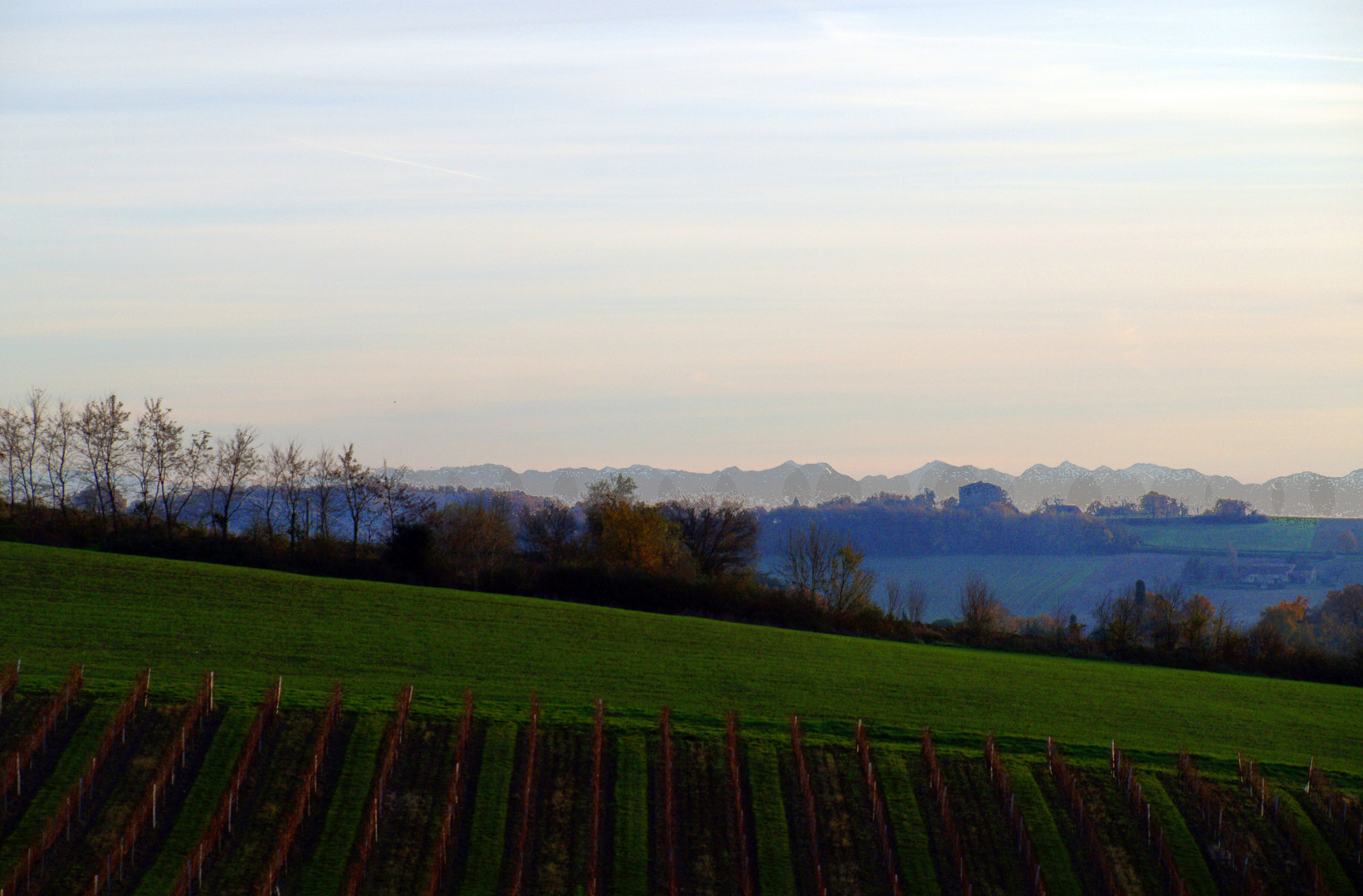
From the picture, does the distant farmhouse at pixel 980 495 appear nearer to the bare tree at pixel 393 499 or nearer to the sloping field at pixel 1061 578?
the sloping field at pixel 1061 578

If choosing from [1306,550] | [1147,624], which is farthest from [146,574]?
[1306,550]

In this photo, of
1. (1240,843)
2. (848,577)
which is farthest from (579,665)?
(848,577)

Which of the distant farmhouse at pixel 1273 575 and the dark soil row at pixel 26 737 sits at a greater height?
the dark soil row at pixel 26 737

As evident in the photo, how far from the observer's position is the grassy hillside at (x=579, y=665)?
99.0 feet

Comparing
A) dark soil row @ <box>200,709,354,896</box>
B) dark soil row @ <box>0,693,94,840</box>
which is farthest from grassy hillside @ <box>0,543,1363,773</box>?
dark soil row @ <box>200,709,354,896</box>

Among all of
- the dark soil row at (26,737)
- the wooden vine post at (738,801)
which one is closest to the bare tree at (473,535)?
the wooden vine post at (738,801)

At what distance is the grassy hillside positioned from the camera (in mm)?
30188

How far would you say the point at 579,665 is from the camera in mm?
34969

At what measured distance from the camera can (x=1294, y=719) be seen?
1426 inches

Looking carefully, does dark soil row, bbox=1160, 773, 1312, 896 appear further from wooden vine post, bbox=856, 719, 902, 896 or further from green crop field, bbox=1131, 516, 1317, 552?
green crop field, bbox=1131, 516, 1317, 552

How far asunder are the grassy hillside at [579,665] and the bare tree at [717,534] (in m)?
27.7

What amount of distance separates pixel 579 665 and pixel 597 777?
1021cm

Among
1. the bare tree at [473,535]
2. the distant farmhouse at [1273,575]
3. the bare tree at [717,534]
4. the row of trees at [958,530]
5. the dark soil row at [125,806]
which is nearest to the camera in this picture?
the dark soil row at [125,806]

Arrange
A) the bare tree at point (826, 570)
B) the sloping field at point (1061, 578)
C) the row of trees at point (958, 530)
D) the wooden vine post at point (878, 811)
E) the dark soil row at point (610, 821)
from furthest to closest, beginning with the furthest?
1. the row of trees at point (958, 530)
2. the sloping field at point (1061, 578)
3. the bare tree at point (826, 570)
4. the wooden vine post at point (878, 811)
5. the dark soil row at point (610, 821)
